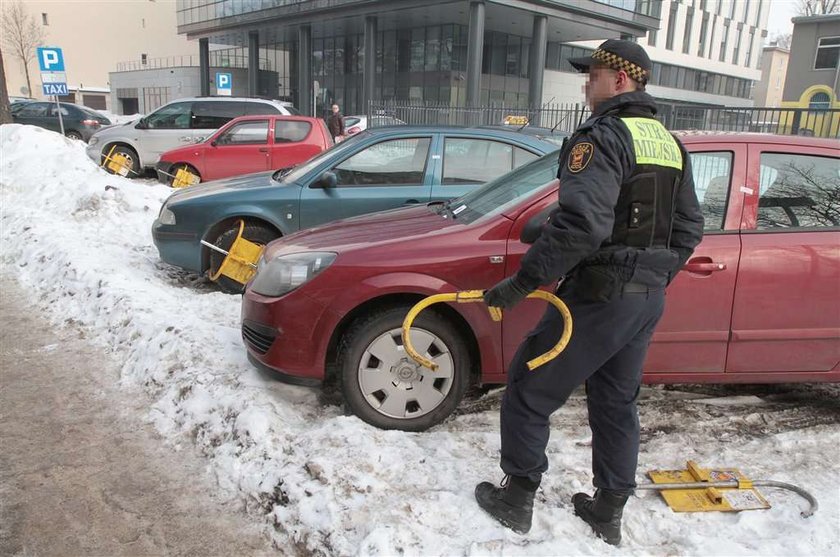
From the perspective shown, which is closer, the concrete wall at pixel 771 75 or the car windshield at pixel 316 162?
the car windshield at pixel 316 162

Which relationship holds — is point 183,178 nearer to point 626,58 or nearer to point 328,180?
point 328,180

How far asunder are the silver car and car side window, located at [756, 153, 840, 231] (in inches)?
465

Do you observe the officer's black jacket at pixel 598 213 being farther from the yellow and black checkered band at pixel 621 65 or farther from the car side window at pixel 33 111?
the car side window at pixel 33 111

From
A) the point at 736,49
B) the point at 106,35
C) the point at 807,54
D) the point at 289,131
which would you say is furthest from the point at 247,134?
the point at 106,35

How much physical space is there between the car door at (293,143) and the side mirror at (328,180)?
18.1ft

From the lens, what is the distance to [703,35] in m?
52.4

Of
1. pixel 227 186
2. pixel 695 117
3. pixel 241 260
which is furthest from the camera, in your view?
pixel 695 117

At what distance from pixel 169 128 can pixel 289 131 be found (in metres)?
4.35

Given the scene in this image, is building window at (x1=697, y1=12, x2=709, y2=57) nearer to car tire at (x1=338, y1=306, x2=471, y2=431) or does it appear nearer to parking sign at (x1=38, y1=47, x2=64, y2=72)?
parking sign at (x1=38, y1=47, x2=64, y2=72)

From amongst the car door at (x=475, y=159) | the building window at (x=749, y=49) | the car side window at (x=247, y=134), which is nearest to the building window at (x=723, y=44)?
the building window at (x=749, y=49)

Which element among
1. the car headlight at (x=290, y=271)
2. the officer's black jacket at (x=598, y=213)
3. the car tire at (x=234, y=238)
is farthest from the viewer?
the car tire at (x=234, y=238)

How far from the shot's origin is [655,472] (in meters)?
3.18

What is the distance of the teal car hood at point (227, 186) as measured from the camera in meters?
6.08

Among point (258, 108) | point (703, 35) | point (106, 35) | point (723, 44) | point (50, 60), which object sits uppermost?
point (106, 35)
